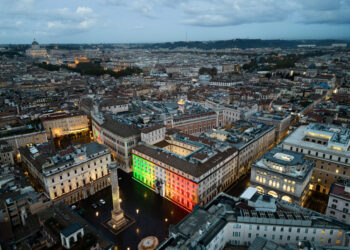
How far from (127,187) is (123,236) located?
23.4 m

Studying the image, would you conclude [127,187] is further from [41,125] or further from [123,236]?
[41,125]

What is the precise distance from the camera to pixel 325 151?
2977 inches

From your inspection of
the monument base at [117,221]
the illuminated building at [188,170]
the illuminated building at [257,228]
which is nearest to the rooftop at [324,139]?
the illuminated building at [188,170]

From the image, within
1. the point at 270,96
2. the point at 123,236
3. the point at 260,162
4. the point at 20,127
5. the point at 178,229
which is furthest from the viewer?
the point at 270,96

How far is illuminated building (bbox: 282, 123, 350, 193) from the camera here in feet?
242

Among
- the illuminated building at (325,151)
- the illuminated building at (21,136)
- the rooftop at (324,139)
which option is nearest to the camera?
the illuminated building at (325,151)

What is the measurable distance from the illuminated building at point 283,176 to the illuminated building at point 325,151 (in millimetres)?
8819

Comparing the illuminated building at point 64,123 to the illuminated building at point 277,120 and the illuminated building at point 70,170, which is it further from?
the illuminated building at point 277,120

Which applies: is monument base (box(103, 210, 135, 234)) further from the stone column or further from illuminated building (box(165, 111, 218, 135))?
illuminated building (box(165, 111, 218, 135))

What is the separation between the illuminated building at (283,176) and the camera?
63.7 meters

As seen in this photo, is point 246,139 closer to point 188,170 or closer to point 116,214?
point 188,170

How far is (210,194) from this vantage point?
2854 inches

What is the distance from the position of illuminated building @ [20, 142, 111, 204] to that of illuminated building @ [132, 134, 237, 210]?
12.9 meters

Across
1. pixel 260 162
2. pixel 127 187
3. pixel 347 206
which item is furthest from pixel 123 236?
pixel 347 206
